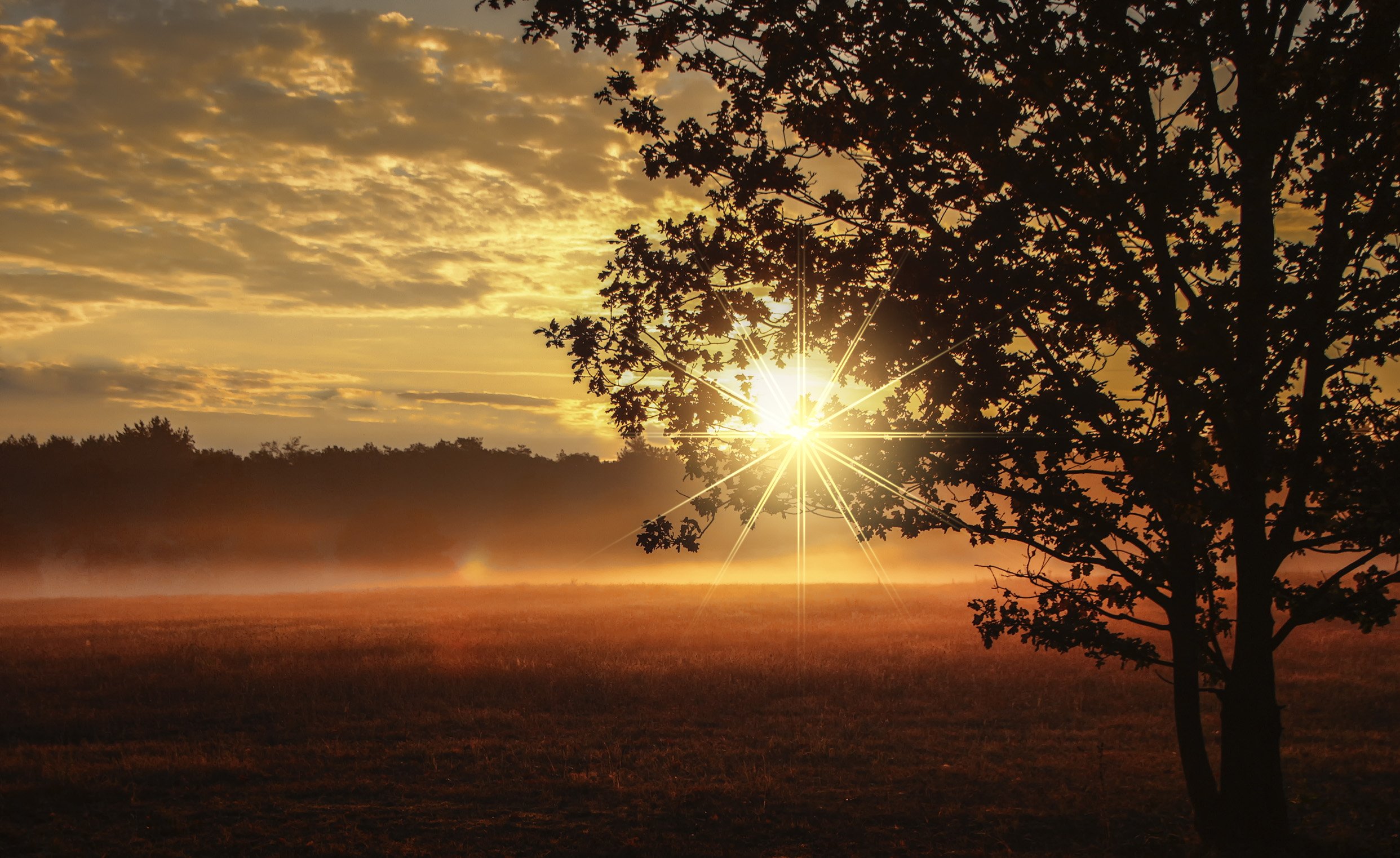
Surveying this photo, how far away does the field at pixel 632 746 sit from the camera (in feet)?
34.9

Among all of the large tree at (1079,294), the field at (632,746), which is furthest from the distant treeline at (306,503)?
the large tree at (1079,294)

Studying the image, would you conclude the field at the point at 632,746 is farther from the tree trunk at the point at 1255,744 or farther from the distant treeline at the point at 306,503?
the distant treeline at the point at 306,503

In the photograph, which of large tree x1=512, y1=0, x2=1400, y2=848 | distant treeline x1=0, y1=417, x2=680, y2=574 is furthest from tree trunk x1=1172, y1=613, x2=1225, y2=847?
distant treeline x1=0, y1=417, x2=680, y2=574

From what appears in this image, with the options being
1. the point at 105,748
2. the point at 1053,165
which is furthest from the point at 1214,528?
the point at 105,748

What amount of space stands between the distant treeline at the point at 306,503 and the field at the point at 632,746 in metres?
32.4

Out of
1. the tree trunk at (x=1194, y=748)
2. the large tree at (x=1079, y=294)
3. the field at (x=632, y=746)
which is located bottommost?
the field at (x=632, y=746)

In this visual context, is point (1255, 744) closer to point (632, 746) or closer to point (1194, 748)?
point (1194, 748)

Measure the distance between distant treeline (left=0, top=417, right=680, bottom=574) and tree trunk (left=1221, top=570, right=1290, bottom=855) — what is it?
4470cm

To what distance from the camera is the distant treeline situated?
76688 mm

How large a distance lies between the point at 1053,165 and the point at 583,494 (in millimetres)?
119246

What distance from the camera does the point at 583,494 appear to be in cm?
12606

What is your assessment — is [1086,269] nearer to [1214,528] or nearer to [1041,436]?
[1041,436]

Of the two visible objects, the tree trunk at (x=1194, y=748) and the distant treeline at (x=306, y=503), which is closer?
the tree trunk at (x=1194, y=748)

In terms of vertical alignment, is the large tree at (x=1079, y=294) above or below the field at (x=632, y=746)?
above
